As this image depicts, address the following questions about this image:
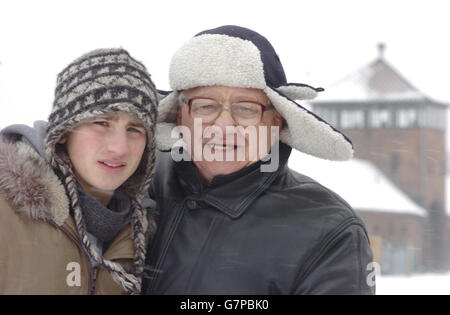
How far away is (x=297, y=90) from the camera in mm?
2766

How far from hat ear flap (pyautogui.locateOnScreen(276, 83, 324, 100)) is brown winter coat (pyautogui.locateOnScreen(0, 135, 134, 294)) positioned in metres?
1.09

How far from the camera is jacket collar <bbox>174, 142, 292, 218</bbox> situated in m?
2.70

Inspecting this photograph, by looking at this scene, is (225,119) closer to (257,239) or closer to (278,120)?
(278,120)

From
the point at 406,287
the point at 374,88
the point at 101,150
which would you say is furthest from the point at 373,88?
the point at 101,150

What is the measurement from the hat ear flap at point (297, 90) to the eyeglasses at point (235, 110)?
0.44ft

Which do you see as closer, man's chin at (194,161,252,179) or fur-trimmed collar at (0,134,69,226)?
fur-trimmed collar at (0,134,69,226)

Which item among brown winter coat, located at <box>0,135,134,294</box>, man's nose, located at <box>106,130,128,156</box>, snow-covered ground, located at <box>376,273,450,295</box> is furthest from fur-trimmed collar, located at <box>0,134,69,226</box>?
snow-covered ground, located at <box>376,273,450,295</box>

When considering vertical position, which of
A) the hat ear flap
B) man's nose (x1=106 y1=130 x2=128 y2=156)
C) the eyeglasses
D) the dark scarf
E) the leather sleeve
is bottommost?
the leather sleeve

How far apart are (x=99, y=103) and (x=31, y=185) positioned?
420 millimetres

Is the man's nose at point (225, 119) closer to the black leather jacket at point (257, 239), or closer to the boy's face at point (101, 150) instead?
the black leather jacket at point (257, 239)

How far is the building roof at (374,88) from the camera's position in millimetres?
47344

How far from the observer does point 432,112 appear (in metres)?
47.5

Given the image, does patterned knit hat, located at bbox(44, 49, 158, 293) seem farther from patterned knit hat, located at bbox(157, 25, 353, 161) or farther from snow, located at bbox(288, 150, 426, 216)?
snow, located at bbox(288, 150, 426, 216)

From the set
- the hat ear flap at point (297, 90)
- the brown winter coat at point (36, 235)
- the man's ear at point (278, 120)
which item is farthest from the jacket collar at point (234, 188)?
the brown winter coat at point (36, 235)
